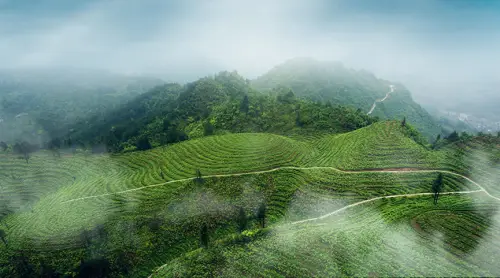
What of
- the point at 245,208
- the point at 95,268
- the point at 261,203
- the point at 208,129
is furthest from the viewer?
the point at 208,129

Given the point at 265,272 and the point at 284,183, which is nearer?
the point at 265,272

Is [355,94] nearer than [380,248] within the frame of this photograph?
No

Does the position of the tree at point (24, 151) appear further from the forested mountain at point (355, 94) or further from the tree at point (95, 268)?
the forested mountain at point (355, 94)

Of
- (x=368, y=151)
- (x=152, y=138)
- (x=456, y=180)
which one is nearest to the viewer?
(x=456, y=180)

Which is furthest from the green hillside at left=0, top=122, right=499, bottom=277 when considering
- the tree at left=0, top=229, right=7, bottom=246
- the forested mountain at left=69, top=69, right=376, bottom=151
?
the forested mountain at left=69, top=69, right=376, bottom=151

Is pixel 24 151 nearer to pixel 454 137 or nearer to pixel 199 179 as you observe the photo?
pixel 199 179

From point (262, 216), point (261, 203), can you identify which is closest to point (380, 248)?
point (262, 216)

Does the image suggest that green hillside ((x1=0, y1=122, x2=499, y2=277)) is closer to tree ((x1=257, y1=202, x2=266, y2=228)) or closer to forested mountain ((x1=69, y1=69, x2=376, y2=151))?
tree ((x1=257, y1=202, x2=266, y2=228))

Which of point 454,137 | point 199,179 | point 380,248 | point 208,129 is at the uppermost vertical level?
point 208,129

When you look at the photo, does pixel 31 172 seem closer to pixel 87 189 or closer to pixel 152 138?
pixel 87 189

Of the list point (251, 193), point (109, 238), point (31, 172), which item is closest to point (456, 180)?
point (251, 193)
